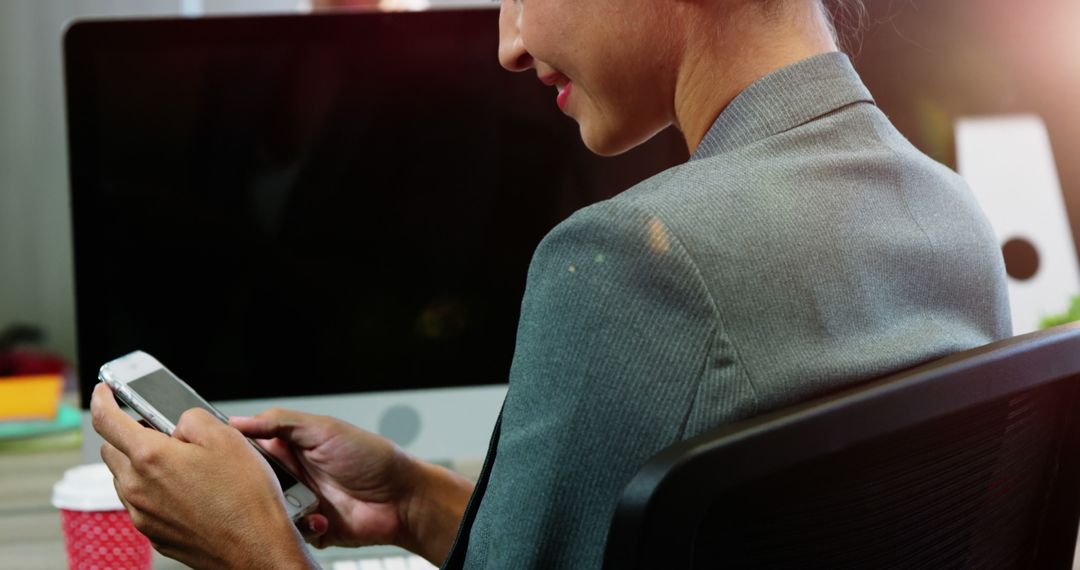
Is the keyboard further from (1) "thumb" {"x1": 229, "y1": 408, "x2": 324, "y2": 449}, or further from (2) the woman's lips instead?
(2) the woman's lips

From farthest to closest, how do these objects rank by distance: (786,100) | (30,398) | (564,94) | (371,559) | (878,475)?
(30,398)
(371,559)
(564,94)
(786,100)
(878,475)

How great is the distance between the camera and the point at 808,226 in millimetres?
527

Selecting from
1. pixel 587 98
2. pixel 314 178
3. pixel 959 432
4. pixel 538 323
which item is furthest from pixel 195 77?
pixel 959 432

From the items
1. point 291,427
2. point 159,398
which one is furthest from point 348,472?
point 159,398

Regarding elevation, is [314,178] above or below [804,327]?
below

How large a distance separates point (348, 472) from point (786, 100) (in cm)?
50

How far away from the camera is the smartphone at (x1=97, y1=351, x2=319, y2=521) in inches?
31.9

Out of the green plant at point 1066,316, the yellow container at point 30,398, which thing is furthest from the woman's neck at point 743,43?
the yellow container at point 30,398

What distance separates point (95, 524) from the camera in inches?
35.3

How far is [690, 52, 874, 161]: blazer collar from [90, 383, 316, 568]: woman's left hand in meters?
0.33

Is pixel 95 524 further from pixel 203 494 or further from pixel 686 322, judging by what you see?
pixel 686 322

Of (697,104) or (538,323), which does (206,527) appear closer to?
(538,323)

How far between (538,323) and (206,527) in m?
0.27

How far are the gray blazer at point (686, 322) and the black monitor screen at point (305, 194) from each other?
61 centimetres
